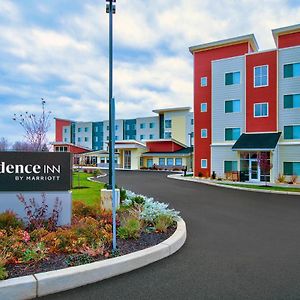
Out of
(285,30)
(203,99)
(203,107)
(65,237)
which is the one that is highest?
(285,30)

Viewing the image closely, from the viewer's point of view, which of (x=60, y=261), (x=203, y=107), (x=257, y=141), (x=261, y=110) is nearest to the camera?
(x=60, y=261)

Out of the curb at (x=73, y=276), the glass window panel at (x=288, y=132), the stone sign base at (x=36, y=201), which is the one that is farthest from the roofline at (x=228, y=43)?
the curb at (x=73, y=276)

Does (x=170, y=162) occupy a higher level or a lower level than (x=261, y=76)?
lower

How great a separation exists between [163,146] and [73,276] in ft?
168

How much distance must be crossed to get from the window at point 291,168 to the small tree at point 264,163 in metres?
1.49

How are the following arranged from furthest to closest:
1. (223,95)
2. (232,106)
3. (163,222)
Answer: (223,95)
(232,106)
(163,222)

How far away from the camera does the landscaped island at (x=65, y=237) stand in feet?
16.0

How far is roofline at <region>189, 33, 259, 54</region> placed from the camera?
32.4 m

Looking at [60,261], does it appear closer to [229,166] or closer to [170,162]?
[229,166]

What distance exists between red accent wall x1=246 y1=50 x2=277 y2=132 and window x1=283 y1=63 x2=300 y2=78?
35.9 inches

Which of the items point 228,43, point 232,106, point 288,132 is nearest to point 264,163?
point 288,132

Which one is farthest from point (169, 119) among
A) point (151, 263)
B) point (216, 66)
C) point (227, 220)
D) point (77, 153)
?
point (151, 263)

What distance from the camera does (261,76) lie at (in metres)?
30.7

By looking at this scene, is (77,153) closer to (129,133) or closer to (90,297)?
(129,133)
